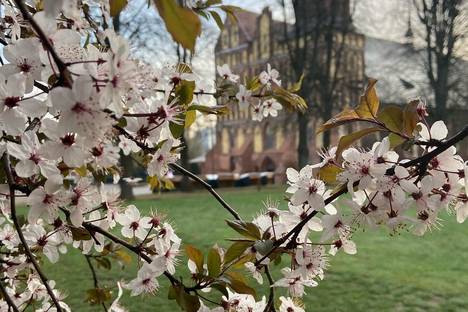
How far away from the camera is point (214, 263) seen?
1.03 meters

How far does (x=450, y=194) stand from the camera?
0.94 metres

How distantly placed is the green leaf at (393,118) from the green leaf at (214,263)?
1.37 ft

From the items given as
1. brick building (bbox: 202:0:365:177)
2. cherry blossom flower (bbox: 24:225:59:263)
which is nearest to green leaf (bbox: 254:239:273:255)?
cherry blossom flower (bbox: 24:225:59:263)

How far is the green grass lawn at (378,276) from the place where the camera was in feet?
13.8

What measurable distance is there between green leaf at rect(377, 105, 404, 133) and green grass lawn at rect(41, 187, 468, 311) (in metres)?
1.75

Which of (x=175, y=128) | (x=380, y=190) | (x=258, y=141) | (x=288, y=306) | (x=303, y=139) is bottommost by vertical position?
(x=258, y=141)

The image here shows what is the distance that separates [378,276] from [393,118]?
4.65 metres

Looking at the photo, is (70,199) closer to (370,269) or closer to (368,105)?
(368,105)

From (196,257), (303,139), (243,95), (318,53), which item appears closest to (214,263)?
(196,257)

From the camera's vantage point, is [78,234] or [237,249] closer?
[237,249]

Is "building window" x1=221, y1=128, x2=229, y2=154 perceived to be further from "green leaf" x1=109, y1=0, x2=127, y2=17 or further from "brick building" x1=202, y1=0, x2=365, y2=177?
"green leaf" x1=109, y1=0, x2=127, y2=17

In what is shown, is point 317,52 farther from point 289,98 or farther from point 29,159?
point 29,159

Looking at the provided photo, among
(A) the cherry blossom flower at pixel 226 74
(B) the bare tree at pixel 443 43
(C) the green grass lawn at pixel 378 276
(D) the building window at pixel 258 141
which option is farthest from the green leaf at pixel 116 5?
(D) the building window at pixel 258 141

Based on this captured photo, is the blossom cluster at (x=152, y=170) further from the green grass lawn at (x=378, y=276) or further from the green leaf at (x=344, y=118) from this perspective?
the green grass lawn at (x=378, y=276)
